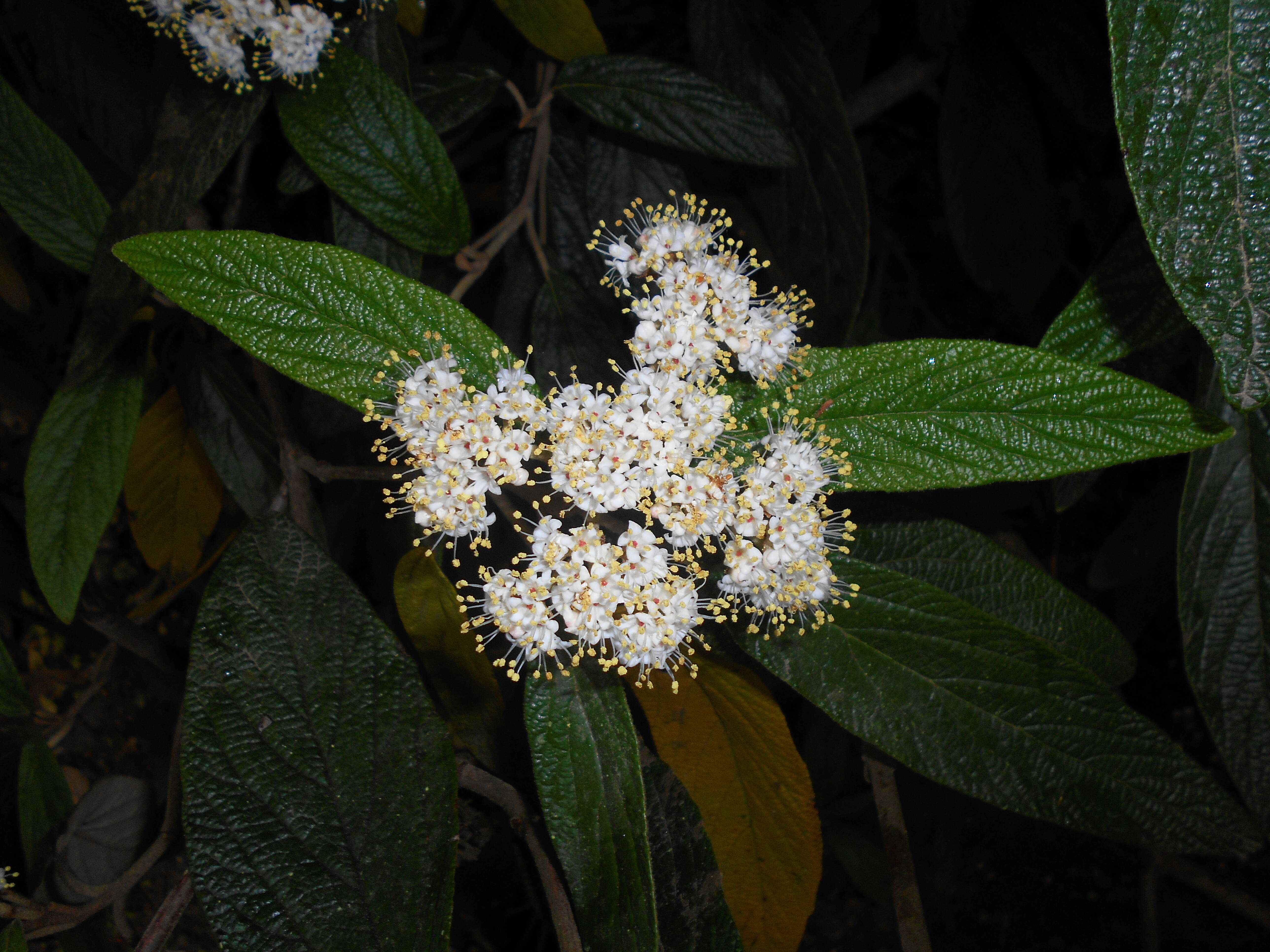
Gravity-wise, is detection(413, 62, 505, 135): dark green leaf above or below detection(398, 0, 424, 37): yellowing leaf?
below

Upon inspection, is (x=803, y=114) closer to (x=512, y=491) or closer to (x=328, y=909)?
(x=512, y=491)

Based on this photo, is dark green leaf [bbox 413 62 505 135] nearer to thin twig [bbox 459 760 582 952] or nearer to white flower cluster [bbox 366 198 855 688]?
white flower cluster [bbox 366 198 855 688]

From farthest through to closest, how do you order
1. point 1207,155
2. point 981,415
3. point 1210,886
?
point 1210,886, point 981,415, point 1207,155

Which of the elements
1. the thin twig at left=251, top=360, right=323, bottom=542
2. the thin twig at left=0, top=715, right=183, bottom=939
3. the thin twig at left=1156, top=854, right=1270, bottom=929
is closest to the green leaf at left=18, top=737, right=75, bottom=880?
the thin twig at left=0, top=715, right=183, bottom=939

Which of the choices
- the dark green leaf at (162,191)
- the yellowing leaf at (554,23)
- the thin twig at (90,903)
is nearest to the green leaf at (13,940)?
the thin twig at (90,903)

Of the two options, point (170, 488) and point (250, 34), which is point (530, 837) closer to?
point (170, 488)

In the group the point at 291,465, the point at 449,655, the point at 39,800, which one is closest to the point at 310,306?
the point at 291,465

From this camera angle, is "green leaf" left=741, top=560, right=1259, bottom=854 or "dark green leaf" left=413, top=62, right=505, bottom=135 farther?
"dark green leaf" left=413, top=62, right=505, bottom=135
